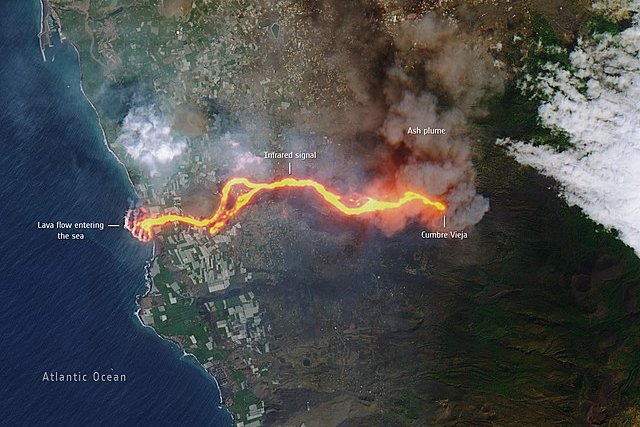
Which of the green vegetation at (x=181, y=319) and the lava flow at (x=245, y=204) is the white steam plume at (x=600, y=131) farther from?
the green vegetation at (x=181, y=319)

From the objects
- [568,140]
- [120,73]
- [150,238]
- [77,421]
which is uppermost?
[120,73]

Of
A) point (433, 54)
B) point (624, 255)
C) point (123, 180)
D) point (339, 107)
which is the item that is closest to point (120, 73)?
point (123, 180)

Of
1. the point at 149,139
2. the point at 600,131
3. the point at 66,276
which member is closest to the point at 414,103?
the point at 600,131

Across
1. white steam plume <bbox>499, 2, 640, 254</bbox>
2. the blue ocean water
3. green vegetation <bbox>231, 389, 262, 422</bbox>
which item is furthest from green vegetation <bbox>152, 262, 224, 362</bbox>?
white steam plume <bbox>499, 2, 640, 254</bbox>

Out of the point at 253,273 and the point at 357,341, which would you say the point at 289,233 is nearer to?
the point at 253,273

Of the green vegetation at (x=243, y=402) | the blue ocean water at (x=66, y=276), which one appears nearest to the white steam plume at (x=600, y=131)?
the green vegetation at (x=243, y=402)

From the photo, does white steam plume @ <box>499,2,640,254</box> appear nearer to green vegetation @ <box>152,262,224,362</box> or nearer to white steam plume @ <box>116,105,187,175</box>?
white steam plume @ <box>116,105,187,175</box>
